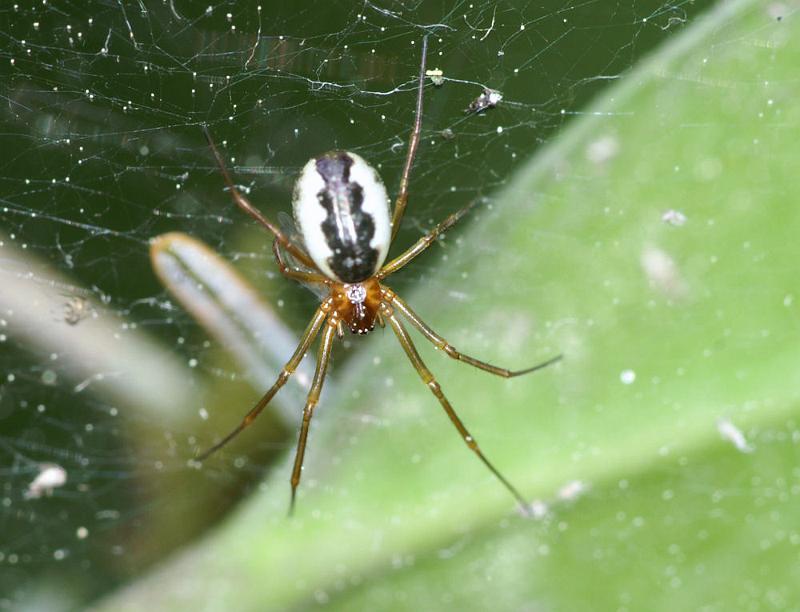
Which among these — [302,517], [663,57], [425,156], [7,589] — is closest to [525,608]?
[302,517]

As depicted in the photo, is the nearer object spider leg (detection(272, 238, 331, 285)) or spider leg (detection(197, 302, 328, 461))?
spider leg (detection(272, 238, 331, 285))

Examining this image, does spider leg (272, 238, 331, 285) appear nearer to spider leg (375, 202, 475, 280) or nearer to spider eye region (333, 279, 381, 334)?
spider eye region (333, 279, 381, 334)

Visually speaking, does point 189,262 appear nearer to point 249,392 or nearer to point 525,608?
point 249,392

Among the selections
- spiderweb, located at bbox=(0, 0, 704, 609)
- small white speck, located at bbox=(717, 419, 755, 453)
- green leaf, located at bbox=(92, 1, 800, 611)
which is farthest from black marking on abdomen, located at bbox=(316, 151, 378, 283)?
small white speck, located at bbox=(717, 419, 755, 453)

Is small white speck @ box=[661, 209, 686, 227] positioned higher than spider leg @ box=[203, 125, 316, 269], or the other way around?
spider leg @ box=[203, 125, 316, 269]

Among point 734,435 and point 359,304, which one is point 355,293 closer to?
point 359,304

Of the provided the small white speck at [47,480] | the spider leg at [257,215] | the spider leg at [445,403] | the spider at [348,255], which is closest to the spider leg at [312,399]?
the spider at [348,255]

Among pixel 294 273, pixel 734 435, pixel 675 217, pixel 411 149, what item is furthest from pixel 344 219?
pixel 734 435
